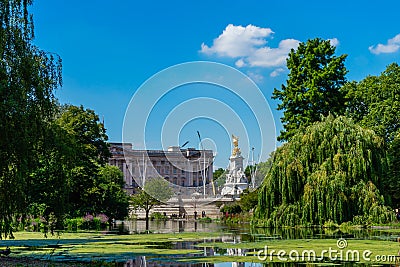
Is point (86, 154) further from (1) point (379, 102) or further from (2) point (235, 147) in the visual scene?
(2) point (235, 147)

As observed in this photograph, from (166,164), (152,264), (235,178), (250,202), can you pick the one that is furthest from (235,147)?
(152,264)

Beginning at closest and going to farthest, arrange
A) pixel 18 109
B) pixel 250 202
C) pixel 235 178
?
pixel 18 109 < pixel 250 202 < pixel 235 178

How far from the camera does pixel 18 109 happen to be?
12.5 m

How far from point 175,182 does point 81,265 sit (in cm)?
10482

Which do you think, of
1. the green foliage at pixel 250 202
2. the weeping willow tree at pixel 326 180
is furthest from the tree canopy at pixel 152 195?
the weeping willow tree at pixel 326 180

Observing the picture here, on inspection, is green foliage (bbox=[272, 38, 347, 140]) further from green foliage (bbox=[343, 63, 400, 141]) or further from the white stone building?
the white stone building

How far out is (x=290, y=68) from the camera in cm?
4109

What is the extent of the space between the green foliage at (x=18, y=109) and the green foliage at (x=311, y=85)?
87.9 feet

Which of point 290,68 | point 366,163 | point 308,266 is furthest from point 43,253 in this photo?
point 290,68

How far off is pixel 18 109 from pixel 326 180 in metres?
18.2

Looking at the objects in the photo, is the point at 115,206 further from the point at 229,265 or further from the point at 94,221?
the point at 229,265

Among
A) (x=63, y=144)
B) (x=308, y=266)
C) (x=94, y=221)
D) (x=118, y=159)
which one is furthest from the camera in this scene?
(x=118, y=159)

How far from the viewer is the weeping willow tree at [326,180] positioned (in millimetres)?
26781

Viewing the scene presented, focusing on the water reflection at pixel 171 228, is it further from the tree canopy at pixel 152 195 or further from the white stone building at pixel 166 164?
the white stone building at pixel 166 164
